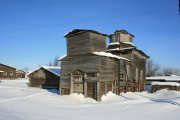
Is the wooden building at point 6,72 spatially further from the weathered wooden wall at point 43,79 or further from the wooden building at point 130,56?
the wooden building at point 130,56

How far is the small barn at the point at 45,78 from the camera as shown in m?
38.7

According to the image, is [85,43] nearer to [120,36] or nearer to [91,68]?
[91,68]

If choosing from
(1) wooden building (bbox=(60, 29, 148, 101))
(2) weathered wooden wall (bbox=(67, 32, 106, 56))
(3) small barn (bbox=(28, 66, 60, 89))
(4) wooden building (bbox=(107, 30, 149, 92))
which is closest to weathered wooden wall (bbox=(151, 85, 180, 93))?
(4) wooden building (bbox=(107, 30, 149, 92))

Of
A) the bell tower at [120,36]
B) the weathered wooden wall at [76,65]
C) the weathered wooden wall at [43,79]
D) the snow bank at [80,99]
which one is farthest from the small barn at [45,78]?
the snow bank at [80,99]

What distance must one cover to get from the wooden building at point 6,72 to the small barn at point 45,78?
24.1m

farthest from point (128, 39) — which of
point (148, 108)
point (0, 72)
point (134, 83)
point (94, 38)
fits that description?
point (0, 72)

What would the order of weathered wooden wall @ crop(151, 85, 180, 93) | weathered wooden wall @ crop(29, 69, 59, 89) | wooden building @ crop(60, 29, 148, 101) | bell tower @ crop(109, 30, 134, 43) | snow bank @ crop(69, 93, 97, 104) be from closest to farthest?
1. snow bank @ crop(69, 93, 97, 104)
2. wooden building @ crop(60, 29, 148, 101)
3. bell tower @ crop(109, 30, 134, 43)
4. weathered wooden wall @ crop(151, 85, 180, 93)
5. weathered wooden wall @ crop(29, 69, 59, 89)

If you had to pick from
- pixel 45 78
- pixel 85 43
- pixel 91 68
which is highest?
pixel 85 43

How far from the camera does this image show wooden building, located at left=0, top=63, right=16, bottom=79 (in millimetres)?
63000

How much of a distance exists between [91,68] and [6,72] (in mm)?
46004

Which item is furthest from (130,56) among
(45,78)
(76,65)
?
(45,78)

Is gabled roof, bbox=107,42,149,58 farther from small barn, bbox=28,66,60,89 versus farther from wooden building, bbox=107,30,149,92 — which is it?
small barn, bbox=28,66,60,89

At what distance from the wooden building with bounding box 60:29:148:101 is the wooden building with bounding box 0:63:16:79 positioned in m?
40.5

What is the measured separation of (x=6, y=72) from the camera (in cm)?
6412
